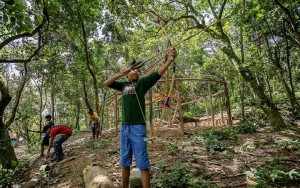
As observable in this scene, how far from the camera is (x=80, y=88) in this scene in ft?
83.8

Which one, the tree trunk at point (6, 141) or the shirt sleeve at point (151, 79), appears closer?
the shirt sleeve at point (151, 79)

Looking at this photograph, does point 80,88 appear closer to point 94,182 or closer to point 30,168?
point 30,168

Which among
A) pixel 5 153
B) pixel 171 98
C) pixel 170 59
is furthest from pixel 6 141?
pixel 171 98

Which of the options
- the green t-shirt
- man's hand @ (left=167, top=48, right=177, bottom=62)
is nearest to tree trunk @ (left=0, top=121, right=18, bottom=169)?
the green t-shirt

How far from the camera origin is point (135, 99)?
3.77m

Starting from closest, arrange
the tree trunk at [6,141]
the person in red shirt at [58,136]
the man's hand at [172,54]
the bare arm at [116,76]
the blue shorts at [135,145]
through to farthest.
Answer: the blue shorts at [135,145], the man's hand at [172,54], the bare arm at [116,76], the tree trunk at [6,141], the person in red shirt at [58,136]

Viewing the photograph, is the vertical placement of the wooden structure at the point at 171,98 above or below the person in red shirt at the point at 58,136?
above

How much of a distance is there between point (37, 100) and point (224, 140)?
25.0 m

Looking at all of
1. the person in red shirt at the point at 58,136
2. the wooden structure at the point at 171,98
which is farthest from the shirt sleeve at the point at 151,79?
the person in red shirt at the point at 58,136

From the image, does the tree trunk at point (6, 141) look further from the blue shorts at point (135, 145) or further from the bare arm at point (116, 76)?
the blue shorts at point (135, 145)

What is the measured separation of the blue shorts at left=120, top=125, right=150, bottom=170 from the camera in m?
3.47

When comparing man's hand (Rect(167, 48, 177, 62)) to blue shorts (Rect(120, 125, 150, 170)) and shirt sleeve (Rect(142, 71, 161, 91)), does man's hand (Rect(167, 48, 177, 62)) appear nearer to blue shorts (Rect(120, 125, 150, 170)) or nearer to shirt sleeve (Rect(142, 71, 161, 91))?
shirt sleeve (Rect(142, 71, 161, 91))

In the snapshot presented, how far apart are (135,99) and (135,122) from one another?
14.1 inches

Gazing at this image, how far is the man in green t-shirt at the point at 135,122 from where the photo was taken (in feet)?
11.5
